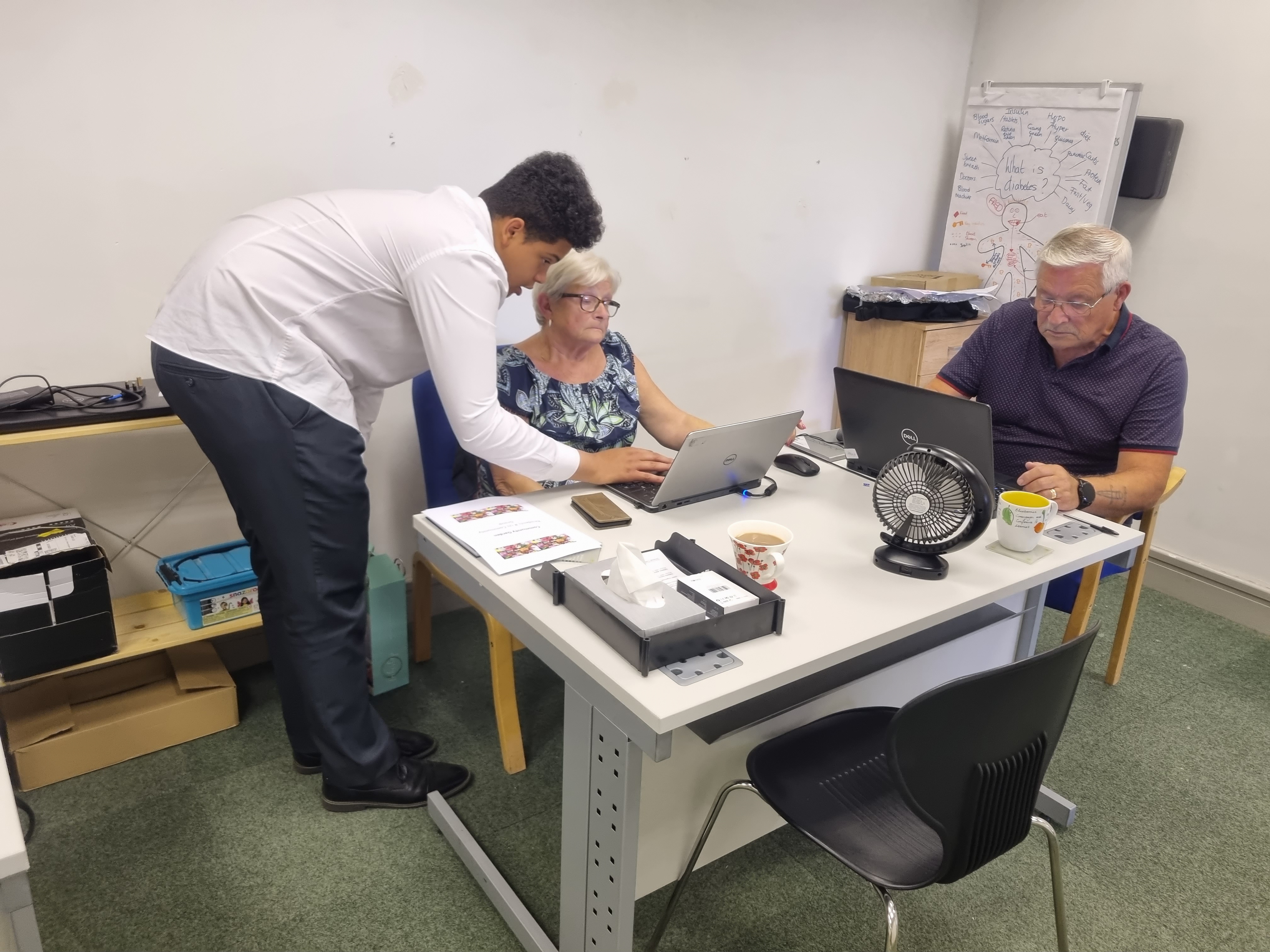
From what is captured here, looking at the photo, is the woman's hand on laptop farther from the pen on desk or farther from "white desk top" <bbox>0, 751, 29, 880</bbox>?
"white desk top" <bbox>0, 751, 29, 880</bbox>

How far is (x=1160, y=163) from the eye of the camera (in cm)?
299

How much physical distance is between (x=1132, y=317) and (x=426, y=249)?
171 centimetres

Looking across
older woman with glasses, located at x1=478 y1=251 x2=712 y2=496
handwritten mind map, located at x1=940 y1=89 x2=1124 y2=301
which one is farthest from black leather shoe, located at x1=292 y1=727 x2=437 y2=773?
handwritten mind map, located at x1=940 y1=89 x2=1124 y2=301

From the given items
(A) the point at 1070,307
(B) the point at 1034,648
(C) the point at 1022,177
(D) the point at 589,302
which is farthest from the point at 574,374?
(C) the point at 1022,177

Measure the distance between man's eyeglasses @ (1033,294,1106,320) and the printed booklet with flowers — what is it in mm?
1307

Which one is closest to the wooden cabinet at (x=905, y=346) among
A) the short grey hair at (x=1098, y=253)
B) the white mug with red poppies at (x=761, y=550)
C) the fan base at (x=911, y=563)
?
the short grey hair at (x=1098, y=253)

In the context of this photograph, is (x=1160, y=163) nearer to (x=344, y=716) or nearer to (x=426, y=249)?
(x=426, y=249)

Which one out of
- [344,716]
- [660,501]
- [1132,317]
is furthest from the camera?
[1132,317]

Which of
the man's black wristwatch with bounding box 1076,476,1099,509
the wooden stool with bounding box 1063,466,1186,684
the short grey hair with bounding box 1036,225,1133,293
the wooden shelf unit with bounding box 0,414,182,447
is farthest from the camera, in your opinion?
the wooden stool with bounding box 1063,466,1186,684

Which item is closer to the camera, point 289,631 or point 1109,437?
point 289,631

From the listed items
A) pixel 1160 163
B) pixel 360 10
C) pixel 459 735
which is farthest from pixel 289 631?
pixel 1160 163

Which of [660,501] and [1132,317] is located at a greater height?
[1132,317]

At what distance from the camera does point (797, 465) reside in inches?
78.3

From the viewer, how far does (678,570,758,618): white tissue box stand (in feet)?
4.00
